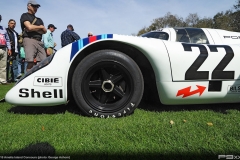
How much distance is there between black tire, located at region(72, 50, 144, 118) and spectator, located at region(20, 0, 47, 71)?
2.06 meters

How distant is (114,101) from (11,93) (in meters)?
1.07

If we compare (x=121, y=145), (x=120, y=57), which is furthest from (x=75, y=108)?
(x=121, y=145)

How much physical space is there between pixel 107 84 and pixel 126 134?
0.61 metres

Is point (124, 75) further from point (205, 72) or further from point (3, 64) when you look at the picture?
point (3, 64)

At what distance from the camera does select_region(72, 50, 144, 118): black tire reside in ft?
6.21

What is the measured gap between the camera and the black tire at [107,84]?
1.89m

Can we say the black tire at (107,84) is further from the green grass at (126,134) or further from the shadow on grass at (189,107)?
the shadow on grass at (189,107)

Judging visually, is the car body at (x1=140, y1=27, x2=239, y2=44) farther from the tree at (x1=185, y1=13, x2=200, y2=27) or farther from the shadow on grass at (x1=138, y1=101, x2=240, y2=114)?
the tree at (x1=185, y1=13, x2=200, y2=27)

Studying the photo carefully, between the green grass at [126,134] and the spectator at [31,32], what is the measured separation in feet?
5.43

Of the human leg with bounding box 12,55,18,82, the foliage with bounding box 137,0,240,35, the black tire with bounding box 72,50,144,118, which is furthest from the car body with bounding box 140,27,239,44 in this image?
the foliage with bounding box 137,0,240,35

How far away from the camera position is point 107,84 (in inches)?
76.6

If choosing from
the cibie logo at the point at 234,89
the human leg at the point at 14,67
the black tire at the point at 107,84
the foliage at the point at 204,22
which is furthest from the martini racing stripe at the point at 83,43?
the foliage at the point at 204,22

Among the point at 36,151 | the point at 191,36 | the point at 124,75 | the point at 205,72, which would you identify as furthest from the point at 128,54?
the point at 36,151

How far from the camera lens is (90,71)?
1.91m
